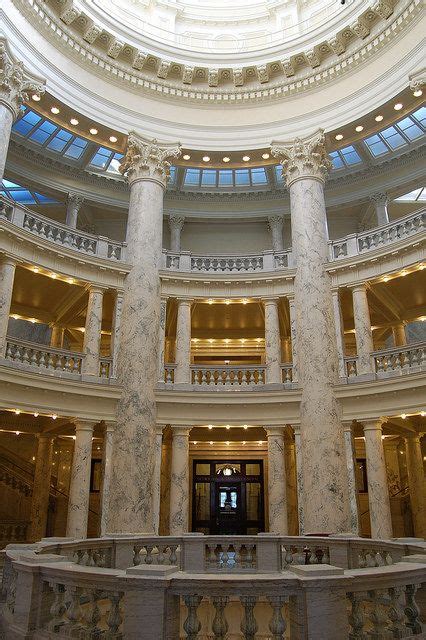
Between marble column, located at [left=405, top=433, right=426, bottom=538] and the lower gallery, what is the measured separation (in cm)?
10

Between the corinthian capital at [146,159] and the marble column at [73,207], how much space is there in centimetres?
302

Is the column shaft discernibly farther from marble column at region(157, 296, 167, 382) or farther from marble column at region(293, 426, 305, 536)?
marble column at region(293, 426, 305, 536)

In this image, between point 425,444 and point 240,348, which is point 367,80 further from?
point 425,444

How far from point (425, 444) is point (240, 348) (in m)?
8.58


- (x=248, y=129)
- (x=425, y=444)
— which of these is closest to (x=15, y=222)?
(x=248, y=129)

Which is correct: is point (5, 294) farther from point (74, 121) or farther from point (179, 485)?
point (179, 485)

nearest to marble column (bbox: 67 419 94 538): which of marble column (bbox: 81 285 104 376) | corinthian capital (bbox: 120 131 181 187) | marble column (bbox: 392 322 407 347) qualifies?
marble column (bbox: 81 285 104 376)

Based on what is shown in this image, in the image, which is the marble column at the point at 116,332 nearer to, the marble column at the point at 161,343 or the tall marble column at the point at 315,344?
the marble column at the point at 161,343

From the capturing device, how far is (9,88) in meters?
15.8

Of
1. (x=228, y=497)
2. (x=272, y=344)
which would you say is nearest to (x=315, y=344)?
(x=272, y=344)

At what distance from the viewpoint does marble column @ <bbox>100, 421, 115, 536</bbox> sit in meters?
15.3

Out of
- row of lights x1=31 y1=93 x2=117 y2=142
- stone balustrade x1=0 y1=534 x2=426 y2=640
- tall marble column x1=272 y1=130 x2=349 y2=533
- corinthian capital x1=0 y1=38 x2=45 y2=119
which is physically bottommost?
stone balustrade x1=0 y1=534 x2=426 y2=640

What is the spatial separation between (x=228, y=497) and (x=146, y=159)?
44.1ft

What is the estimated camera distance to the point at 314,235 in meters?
18.1
